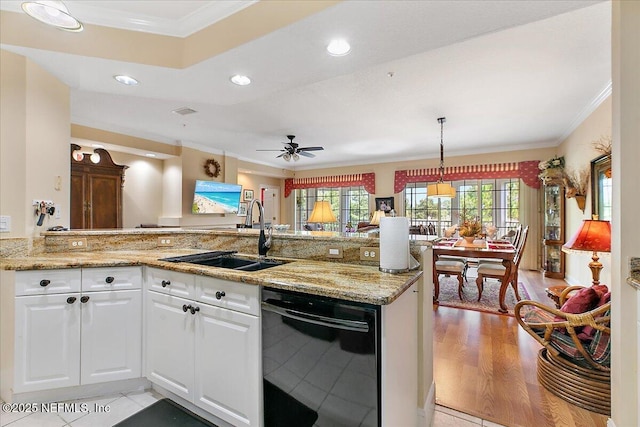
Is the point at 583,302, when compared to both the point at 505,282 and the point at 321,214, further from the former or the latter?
the point at 321,214

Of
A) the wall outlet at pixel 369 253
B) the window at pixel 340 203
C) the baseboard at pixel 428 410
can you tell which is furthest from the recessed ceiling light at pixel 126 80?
the window at pixel 340 203

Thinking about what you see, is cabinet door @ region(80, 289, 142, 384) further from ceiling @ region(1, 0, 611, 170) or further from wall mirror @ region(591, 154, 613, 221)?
wall mirror @ region(591, 154, 613, 221)

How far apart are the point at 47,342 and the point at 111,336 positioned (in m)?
0.36

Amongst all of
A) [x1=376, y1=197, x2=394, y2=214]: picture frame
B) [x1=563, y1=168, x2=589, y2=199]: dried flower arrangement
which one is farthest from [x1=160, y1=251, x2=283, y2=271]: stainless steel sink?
[x1=376, y1=197, x2=394, y2=214]: picture frame

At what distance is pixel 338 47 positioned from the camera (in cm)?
196

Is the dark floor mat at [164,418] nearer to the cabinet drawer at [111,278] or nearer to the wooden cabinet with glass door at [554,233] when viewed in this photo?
the cabinet drawer at [111,278]

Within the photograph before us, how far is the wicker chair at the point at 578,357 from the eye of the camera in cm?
182

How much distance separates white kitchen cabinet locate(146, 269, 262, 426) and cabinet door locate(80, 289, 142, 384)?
9 centimetres

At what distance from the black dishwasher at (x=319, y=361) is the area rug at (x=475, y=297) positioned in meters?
3.08

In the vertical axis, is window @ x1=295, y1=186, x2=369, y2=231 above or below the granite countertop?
above

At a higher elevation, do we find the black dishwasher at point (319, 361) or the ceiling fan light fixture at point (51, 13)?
the ceiling fan light fixture at point (51, 13)

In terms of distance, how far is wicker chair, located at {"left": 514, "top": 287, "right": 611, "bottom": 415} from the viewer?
5.98 feet

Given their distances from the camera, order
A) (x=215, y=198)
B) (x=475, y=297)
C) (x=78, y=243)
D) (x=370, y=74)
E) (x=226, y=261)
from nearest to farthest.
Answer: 1. (x=226, y=261)
2. (x=78, y=243)
3. (x=370, y=74)
4. (x=475, y=297)
5. (x=215, y=198)

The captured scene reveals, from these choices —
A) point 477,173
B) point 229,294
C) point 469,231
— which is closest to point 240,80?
point 229,294
